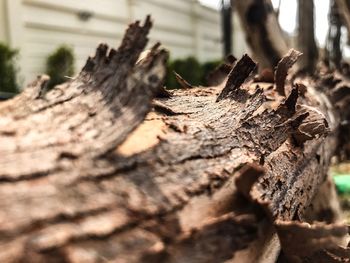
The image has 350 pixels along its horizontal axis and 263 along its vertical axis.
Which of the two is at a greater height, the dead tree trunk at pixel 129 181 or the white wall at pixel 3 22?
the white wall at pixel 3 22

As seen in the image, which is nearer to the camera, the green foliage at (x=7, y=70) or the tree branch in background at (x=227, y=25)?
the green foliage at (x=7, y=70)

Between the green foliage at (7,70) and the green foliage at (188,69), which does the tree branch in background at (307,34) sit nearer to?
the green foliage at (7,70)

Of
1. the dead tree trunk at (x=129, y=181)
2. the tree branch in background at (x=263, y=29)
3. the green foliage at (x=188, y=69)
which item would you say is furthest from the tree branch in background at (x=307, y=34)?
the green foliage at (x=188, y=69)

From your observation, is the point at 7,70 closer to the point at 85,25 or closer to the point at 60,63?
the point at 60,63

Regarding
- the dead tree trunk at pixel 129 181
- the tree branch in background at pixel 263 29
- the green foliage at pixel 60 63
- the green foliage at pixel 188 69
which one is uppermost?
the tree branch in background at pixel 263 29

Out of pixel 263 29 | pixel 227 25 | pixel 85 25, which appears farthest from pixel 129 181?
pixel 227 25

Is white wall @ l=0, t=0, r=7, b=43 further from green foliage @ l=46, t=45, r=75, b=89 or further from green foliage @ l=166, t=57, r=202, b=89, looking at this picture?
green foliage @ l=166, t=57, r=202, b=89

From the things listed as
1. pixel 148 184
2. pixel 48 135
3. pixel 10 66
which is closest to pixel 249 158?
pixel 148 184
